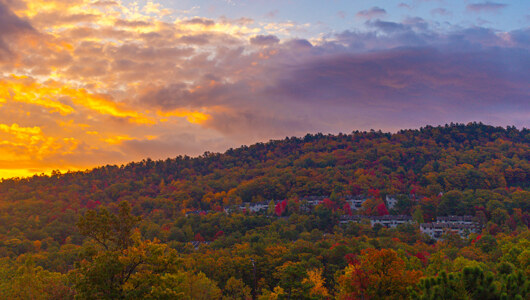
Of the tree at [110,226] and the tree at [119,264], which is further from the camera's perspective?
the tree at [110,226]

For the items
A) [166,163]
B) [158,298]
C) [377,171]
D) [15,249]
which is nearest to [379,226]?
[377,171]

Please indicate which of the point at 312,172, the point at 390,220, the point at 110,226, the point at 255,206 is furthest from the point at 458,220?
the point at 110,226

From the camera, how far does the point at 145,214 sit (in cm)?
9844

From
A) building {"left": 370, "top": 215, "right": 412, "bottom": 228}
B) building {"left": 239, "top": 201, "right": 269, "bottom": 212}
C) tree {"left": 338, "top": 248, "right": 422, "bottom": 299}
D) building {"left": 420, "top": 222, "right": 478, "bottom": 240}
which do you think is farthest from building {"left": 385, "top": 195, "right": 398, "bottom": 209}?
tree {"left": 338, "top": 248, "right": 422, "bottom": 299}

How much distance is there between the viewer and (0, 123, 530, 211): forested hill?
106188mm

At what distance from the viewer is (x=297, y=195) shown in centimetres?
10531

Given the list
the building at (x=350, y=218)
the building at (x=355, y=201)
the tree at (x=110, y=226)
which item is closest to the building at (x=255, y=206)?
the building at (x=355, y=201)

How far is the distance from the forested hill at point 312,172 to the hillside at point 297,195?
1.26 ft

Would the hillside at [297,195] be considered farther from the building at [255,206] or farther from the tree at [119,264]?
the tree at [119,264]

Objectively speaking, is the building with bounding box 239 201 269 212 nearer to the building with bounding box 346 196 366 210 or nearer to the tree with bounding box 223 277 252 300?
the building with bounding box 346 196 366 210

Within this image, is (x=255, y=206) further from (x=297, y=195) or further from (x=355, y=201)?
(x=355, y=201)

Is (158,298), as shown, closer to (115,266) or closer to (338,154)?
(115,266)

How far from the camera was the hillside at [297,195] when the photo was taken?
56062mm

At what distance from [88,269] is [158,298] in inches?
150
